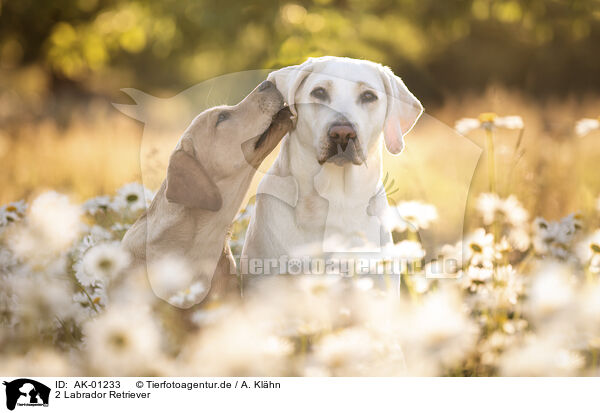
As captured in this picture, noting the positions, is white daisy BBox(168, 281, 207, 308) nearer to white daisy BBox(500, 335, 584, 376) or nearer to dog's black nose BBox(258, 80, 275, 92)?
dog's black nose BBox(258, 80, 275, 92)

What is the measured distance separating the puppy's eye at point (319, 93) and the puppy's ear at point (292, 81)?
92mm

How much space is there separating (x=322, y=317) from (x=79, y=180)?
8.32 ft

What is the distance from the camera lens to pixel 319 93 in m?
3.07

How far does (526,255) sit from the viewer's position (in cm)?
369

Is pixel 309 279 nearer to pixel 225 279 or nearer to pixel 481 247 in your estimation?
pixel 225 279

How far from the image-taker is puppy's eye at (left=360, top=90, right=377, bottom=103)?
10.1 feet

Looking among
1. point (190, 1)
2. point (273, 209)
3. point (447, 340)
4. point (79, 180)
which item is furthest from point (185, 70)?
point (447, 340)

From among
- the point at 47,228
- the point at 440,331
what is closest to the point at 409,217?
the point at 440,331

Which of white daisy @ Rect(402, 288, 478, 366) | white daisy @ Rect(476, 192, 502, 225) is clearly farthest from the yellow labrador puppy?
white daisy @ Rect(476, 192, 502, 225)

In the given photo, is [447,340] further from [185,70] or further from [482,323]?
[185,70]

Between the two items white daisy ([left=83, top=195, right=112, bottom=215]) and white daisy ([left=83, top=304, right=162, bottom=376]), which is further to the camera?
white daisy ([left=83, top=195, right=112, bottom=215])

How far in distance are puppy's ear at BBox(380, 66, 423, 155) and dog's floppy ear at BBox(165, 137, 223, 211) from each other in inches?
34.4
